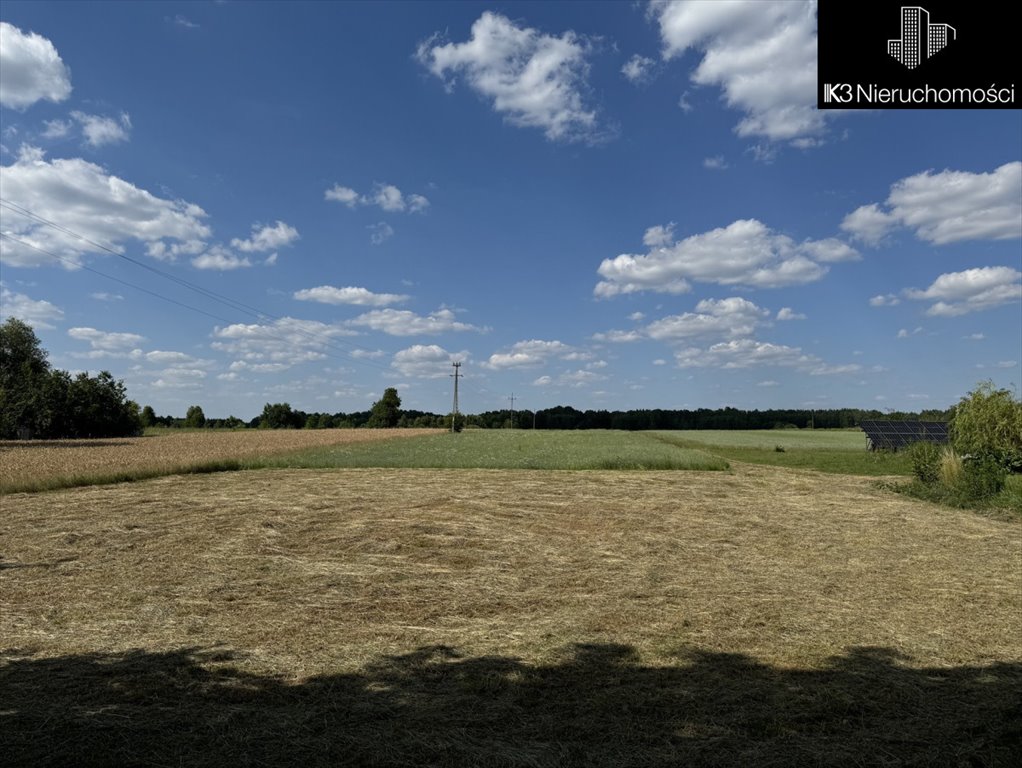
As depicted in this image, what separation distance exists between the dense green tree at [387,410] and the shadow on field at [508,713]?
114m

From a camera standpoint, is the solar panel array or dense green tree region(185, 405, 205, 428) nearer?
the solar panel array

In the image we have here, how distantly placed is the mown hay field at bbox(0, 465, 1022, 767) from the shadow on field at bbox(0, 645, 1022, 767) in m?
0.03

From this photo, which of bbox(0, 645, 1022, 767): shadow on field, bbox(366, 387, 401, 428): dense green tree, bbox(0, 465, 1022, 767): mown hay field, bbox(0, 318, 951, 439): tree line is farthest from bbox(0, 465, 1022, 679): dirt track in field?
bbox(366, 387, 401, 428): dense green tree

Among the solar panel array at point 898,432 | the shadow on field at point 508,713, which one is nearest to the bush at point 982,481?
the shadow on field at point 508,713

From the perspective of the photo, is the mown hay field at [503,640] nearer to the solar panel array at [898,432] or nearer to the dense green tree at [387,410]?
the solar panel array at [898,432]

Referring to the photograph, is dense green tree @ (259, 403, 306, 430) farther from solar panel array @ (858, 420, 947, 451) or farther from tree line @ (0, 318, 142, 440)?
solar panel array @ (858, 420, 947, 451)

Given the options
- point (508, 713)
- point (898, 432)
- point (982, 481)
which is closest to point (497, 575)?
point (508, 713)

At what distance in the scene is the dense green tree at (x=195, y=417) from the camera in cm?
11906

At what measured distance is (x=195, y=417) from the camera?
118938 mm

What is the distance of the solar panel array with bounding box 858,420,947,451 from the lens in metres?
53.1

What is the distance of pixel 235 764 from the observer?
4.67 meters

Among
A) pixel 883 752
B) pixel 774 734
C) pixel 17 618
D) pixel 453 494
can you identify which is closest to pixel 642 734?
pixel 774 734

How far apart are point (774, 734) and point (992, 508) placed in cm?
1832

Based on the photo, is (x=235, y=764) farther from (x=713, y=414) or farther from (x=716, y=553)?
(x=713, y=414)
